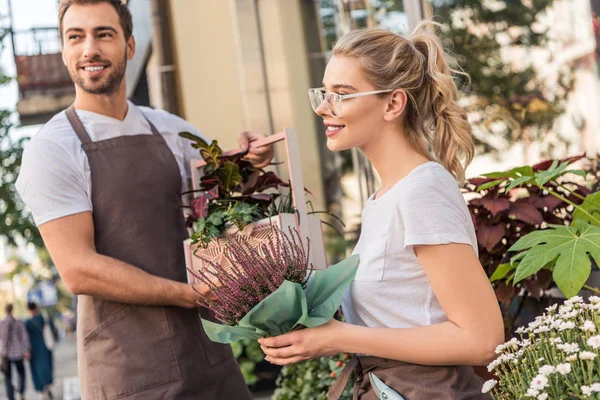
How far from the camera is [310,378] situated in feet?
15.0

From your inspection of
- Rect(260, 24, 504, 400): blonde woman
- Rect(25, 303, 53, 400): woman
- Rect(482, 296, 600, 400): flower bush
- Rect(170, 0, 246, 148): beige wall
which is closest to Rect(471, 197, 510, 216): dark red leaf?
Rect(260, 24, 504, 400): blonde woman

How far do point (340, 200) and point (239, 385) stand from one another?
3.97 metres

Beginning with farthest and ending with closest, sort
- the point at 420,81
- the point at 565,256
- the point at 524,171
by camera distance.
A: the point at 524,171, the point at 420,81, the point at 565,256

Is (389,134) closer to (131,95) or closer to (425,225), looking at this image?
(425,225)

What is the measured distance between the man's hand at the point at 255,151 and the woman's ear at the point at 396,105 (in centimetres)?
79

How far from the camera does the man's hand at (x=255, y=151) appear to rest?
2.81m

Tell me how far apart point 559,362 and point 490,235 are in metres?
1.41

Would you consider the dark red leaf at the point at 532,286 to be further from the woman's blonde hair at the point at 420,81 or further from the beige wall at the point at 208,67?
the beige wall at the point at 208,67

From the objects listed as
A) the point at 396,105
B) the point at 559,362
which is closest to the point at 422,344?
the point at 559,362

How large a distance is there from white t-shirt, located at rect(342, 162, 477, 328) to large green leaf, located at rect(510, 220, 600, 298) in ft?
0.68

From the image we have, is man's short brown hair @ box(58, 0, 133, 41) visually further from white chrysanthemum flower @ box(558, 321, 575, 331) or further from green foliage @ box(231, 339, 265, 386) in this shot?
green foliage @ box(231, 339, 265, 386)

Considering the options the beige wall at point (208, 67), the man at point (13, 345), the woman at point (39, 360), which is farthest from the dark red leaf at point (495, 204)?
the woman at point (39, 360)

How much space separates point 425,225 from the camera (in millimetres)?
1854

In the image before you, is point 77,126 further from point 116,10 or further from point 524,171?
point 524,171
